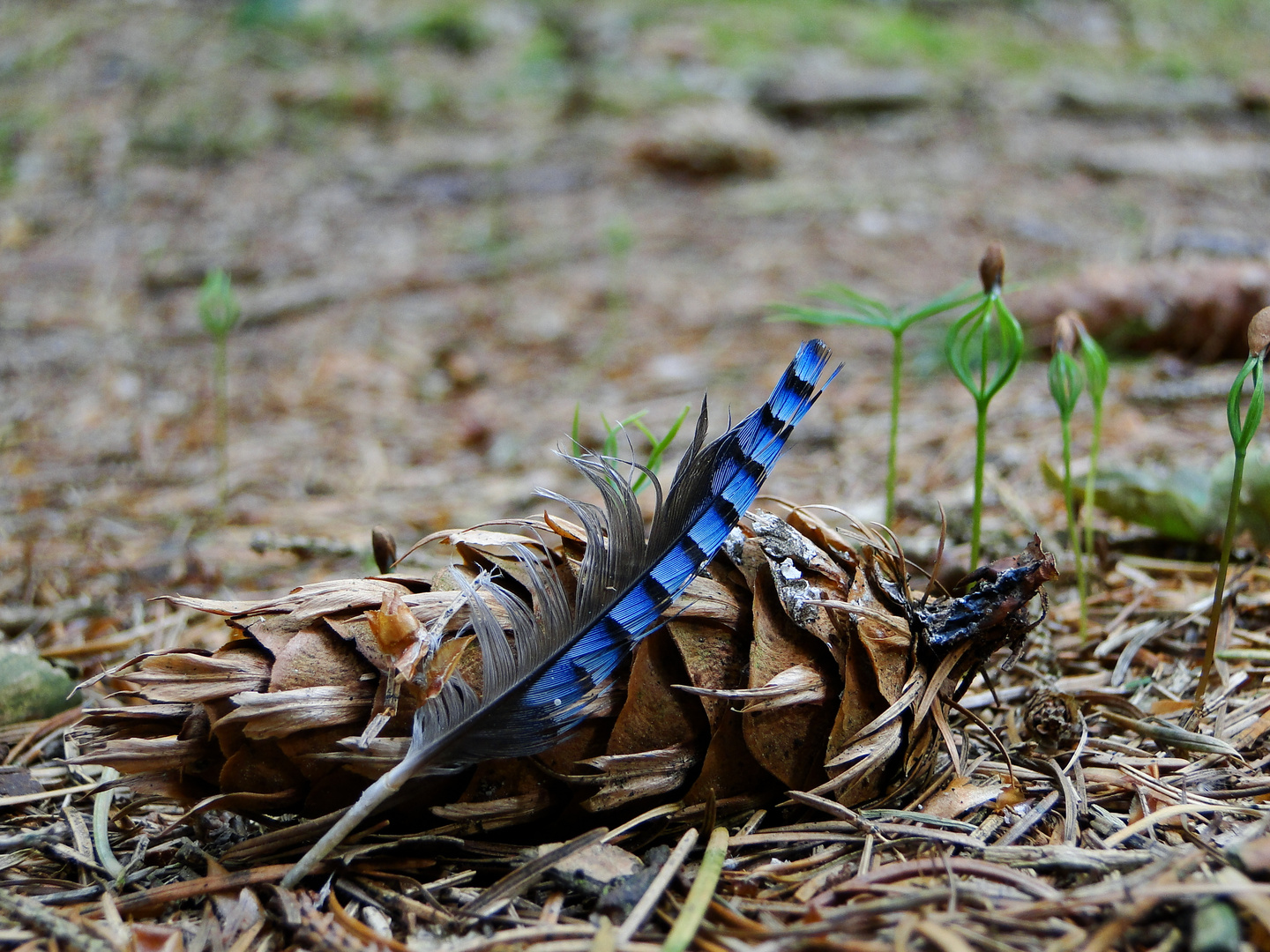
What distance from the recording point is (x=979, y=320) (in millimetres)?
1138

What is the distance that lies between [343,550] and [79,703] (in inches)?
22.1

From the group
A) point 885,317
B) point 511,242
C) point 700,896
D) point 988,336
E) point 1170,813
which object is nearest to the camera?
point 700,896

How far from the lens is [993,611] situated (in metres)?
0.98

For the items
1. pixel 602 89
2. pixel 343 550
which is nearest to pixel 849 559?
pixel 343 550

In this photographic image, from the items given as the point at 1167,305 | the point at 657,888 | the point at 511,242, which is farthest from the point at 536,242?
the point at 657,888

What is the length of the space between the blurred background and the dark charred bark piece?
711 millimetres

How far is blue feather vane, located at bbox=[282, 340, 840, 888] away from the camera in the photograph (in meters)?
0.89

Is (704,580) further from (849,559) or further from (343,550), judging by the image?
(343,550)

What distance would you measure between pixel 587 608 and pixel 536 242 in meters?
3.49

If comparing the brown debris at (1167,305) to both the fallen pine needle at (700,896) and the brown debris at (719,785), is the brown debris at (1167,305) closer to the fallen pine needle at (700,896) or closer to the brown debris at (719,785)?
the brown debris at (719,785)

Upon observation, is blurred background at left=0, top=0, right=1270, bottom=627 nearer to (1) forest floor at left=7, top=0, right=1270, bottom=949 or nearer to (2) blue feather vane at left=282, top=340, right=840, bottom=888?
(1) forest floor at left=7, top=0, right=1270, bottom=949

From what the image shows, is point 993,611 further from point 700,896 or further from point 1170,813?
point 700,896

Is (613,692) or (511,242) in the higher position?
(511,242)

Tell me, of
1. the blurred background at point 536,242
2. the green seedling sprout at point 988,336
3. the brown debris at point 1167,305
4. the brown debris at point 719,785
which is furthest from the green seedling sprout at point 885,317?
the brown debris at point 1167,305
